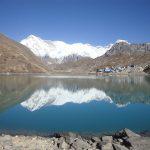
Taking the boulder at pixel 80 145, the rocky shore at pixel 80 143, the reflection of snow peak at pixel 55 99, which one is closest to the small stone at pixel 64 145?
the rocky shore at pixel 80 143

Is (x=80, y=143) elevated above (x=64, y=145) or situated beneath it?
elevated above

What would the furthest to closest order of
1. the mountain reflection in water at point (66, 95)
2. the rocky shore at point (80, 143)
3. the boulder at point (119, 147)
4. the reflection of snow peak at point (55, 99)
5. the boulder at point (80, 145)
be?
the mountain reflection in water at point (66, 95), the reflection of snow peak at point (55, 99), the boulder at point (80, 145), the rocky shore at point (80, 143), the boulder at point (119, 147)

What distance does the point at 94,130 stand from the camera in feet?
123

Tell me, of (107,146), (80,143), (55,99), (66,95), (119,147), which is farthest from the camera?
(66,95)

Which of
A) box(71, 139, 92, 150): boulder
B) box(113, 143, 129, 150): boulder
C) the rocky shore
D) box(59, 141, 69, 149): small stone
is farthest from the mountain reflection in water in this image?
box(113, 143, 129, 150): boulder

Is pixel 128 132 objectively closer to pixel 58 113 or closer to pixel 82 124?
pixel 82 124

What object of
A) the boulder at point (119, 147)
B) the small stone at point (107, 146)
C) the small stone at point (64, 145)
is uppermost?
the boulder at point (119, 147)

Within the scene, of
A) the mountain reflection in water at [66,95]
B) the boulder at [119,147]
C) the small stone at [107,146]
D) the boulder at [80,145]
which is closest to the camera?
the boulder at [119,147]

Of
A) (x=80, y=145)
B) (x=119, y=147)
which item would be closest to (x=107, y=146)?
(x=119, y=147)

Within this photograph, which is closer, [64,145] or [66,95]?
[64,145]

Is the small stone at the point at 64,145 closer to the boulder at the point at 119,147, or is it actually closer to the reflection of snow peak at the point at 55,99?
the boulder at the point at 119,147

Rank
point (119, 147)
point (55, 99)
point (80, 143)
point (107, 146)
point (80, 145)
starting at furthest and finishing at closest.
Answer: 1. point (55, 99)
2. point (80, 143)
3. point (80, 145)
4. point (107, 146)
5. point (119, 147)

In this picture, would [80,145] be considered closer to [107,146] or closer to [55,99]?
[107,146]

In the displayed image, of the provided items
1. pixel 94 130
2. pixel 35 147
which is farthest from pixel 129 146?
pixel 94 130
